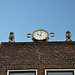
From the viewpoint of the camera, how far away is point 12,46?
936 inches

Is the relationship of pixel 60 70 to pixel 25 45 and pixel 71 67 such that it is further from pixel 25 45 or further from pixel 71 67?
pixel 25 45

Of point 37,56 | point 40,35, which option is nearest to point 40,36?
point 40,35

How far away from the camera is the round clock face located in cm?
2442

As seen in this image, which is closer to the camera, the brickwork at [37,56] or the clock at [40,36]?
the brickwork at [37,56]

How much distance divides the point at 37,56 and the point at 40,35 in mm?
2213

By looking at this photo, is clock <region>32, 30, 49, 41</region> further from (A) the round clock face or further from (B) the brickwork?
(B) the brickwork

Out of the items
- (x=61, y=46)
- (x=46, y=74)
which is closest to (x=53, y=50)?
(x=61, y=46)

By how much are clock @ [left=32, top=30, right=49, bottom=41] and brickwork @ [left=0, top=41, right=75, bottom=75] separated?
62 cm

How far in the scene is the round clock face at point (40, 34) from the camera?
24422 millimetres

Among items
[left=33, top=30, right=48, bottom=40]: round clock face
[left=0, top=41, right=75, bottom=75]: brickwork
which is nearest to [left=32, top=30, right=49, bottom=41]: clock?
[left=33, top=30, right=48, bottom=40]: round clock face

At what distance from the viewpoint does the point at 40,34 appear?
80.7 ft

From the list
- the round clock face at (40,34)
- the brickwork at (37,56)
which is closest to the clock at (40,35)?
the round clock face at (40,34)

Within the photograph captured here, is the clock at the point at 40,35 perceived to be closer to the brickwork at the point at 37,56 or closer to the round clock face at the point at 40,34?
the round clock face at the point at 40,34

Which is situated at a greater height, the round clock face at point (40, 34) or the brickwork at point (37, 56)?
the round clock face at point (40, 34)
